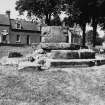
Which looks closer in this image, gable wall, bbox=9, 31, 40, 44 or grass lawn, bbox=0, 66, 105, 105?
grass lawn, bbox=0, 66, 105, 105

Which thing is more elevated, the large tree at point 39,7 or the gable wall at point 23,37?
the large tree at point 39,7

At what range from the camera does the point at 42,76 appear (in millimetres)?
9617

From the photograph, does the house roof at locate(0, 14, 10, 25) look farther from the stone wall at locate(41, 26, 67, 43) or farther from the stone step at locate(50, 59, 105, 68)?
the stone step at locate(50, 59, 105, 68)

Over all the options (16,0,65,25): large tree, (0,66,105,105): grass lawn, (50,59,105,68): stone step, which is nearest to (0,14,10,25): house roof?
(16,0,65,25): large tree

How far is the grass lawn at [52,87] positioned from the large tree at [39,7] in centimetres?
3320

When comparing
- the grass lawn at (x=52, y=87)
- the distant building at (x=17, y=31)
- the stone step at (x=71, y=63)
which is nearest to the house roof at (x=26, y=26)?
the distant building at (x=17, y=31)

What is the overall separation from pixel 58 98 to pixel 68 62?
4.16 m

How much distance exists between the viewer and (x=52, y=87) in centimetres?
845

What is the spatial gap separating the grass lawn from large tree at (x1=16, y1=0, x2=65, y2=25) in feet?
109

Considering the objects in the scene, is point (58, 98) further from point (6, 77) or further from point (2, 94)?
point (6, 77)

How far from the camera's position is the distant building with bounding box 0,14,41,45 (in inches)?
1972

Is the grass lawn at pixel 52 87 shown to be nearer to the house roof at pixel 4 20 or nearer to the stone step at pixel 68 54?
the stone step at pixel 68 54

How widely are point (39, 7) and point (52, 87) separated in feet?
125

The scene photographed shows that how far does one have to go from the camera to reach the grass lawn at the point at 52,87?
7.48 m
